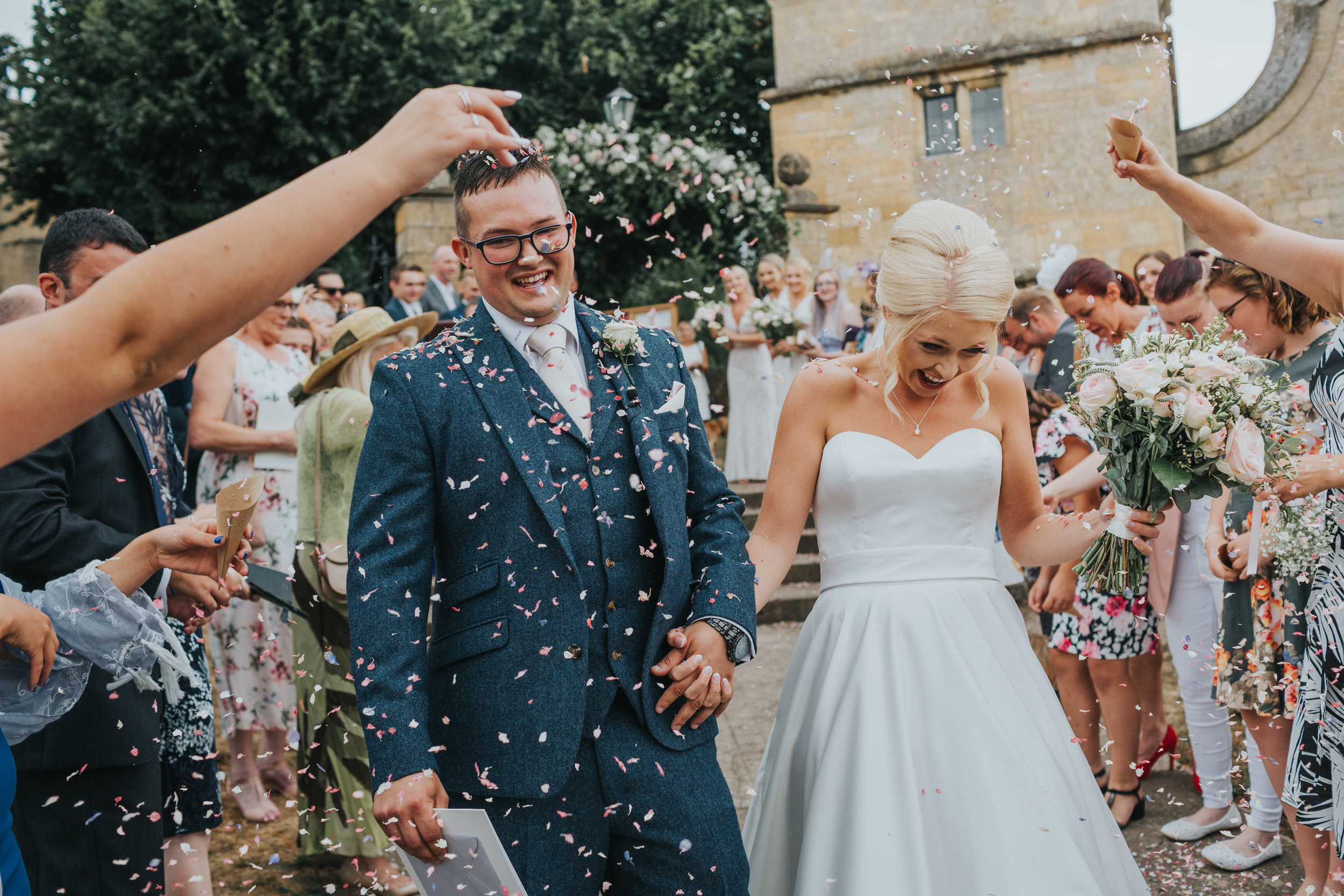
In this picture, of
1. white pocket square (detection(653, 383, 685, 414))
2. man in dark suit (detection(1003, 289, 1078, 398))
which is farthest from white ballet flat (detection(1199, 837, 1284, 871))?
white pocket square (detection(653, 383, 685, 414))

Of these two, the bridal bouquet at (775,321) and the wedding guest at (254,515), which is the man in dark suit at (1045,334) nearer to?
the bridal bouquet at (775,321)

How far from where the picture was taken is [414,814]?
206 cm

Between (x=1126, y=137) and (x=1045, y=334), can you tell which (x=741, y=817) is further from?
(x=1126, y=137)

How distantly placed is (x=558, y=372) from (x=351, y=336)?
92.2 inches

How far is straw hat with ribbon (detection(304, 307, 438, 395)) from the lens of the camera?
14.5ft

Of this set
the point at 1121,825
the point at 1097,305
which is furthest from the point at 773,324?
the point at 1121,825

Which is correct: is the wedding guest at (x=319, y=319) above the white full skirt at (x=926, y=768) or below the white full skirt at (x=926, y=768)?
above

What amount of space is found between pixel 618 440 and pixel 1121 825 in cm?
353

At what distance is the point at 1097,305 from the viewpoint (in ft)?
17.8

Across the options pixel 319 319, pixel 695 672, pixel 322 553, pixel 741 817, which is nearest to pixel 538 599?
pixel 695 672

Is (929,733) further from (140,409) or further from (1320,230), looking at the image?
(1320,230)

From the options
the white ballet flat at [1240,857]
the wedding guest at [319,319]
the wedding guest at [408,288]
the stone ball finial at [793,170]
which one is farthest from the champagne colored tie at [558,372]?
the stone ball finial at [793,170]

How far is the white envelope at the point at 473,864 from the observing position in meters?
1.94

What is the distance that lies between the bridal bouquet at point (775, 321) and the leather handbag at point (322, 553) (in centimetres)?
571
